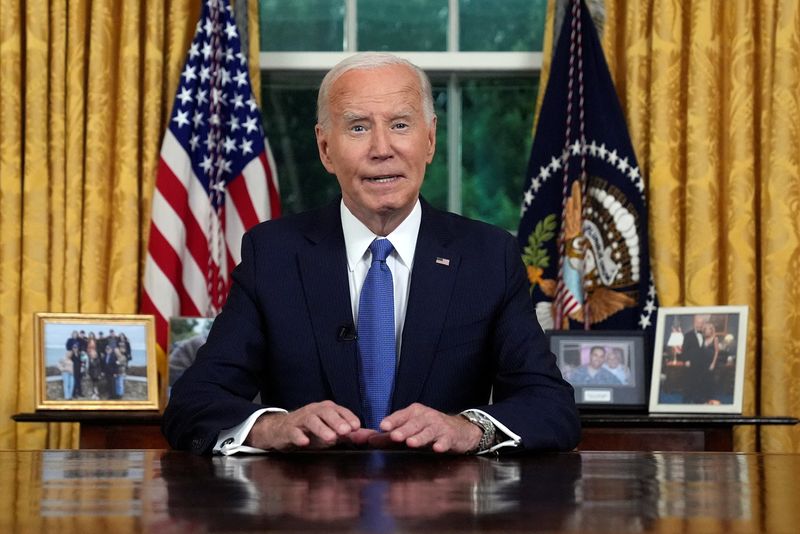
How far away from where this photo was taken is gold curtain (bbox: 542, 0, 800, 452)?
4031mm

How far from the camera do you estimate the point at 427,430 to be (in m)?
1.91

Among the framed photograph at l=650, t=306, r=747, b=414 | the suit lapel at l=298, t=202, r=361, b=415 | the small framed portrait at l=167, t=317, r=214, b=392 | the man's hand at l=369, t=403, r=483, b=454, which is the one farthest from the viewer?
the small framed portrait at l=167, t=317, r=214, b=392

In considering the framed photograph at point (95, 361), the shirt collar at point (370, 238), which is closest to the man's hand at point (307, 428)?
the shirt collar at point (370, 238)

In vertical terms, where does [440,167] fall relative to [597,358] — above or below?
above

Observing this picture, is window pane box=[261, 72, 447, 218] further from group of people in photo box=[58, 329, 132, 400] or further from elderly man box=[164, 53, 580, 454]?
elderly man box=[164, 53, 580, 454]

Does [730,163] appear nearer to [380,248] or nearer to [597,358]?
[597,358]

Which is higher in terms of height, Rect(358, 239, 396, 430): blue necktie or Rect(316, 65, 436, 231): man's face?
Rect(316, 65, 436, 231): man's face

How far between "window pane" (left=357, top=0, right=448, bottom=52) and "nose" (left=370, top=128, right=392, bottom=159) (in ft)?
6.92

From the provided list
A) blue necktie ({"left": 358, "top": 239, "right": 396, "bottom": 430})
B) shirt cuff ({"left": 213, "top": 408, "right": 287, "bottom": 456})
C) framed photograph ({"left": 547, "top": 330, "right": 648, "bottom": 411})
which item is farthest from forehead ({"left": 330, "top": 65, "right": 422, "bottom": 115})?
framed photograph ({"left": 547, "top": 330, "right": 648, "bottom": 411})

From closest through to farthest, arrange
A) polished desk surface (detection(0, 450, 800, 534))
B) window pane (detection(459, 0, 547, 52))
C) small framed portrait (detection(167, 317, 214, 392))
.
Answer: polished desk surface (detection(0, 450, 800, 534)), small framed portrait (detection(167, 317, 214, 392)), window pane (detection(459, 0, 547, 52))

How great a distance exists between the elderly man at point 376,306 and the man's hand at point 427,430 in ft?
0.51

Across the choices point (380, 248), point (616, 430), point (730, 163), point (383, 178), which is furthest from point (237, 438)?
point (730, 163)

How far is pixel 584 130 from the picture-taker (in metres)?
4.14

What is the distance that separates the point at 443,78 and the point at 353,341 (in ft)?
7.87
